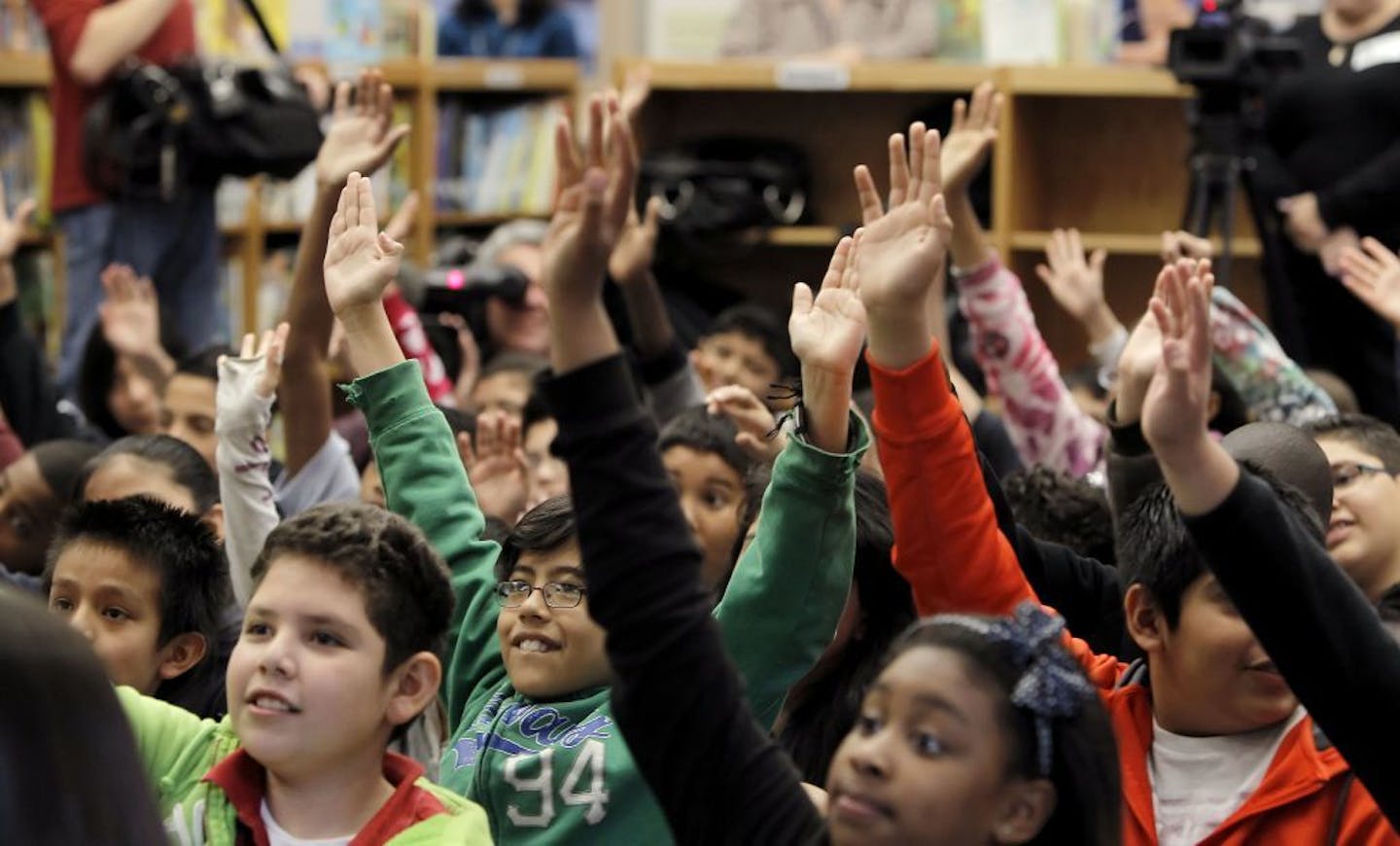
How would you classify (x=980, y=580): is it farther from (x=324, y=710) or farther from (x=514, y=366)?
(x=514, y=366)

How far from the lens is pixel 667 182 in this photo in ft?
17.6

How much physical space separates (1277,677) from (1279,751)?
6 cm

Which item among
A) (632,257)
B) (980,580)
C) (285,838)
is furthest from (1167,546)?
(632,257)

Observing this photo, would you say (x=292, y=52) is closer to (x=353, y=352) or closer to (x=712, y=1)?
(x=712, y=1)

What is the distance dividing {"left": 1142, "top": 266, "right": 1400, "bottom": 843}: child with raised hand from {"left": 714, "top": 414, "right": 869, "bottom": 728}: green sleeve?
324 mm

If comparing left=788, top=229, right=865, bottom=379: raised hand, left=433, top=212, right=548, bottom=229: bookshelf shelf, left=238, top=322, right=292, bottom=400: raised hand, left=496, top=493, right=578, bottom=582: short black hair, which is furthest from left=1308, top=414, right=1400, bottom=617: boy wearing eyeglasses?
left=433, top=212, right=548, bottom=229: bookshelf shelf

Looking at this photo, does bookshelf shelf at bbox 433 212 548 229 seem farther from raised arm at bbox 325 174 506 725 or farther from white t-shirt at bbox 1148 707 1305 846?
white t-shirt at bbox 1148 707 1305 846

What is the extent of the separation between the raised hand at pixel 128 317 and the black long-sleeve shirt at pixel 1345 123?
89.0 inches

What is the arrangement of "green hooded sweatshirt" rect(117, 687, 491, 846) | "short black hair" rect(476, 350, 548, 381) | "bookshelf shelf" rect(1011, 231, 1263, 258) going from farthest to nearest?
1. "bookshelf shelf" rect(1011, 231, 1263, 258)
2. "short black hair" rect(476, 350, 548, 381)
3. "green hooded sweatshirt" rect(117, 687, 491, 846)

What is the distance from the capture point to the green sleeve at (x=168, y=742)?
1818mm

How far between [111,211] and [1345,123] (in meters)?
2.55

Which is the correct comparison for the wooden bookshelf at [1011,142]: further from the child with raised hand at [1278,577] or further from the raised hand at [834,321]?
the child with raised hand at [1278,577]

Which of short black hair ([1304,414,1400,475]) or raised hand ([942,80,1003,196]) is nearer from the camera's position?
short black hair ([1304,414,1400,475])

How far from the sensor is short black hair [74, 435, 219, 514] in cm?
277
